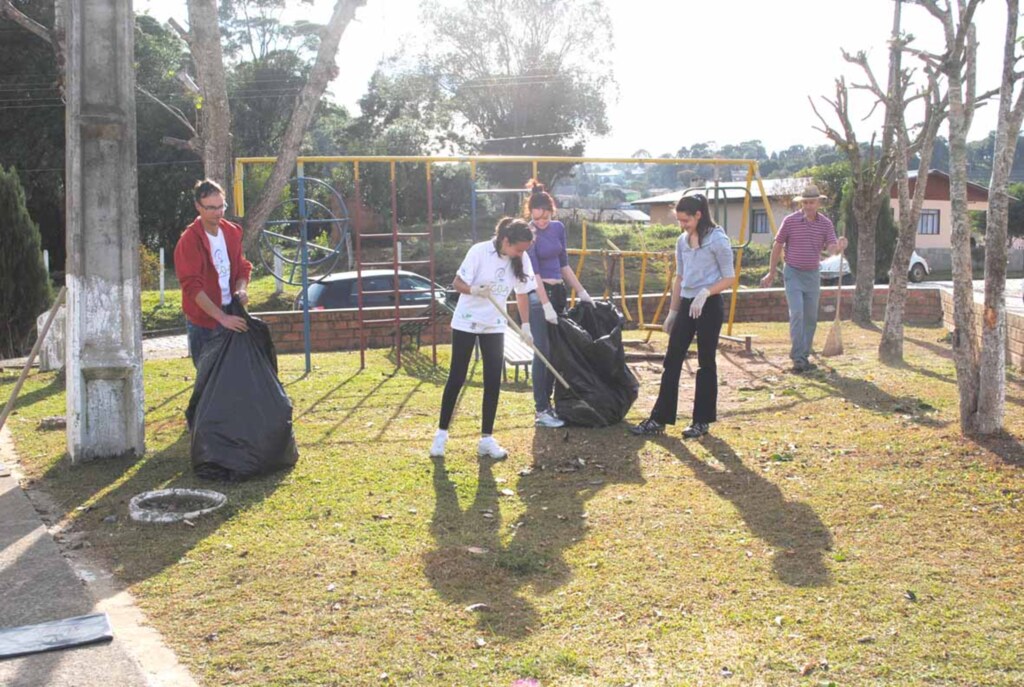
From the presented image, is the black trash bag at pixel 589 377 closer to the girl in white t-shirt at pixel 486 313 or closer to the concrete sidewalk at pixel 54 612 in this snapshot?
the girl in white t-shirt at pixel 486 313

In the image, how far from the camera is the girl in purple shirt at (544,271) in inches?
287

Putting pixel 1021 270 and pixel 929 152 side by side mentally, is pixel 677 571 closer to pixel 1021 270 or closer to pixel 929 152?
pixel 929 152

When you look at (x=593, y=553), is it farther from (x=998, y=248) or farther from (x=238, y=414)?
(x=998, y=248)

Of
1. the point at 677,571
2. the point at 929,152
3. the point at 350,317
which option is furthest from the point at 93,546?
the point at 929,152

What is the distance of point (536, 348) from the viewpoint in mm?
7086

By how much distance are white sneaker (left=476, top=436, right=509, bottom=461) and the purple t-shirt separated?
1.49 meters

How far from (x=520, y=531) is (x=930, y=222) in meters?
42.6

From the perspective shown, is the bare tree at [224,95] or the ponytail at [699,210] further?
the bare tree at [224,95]

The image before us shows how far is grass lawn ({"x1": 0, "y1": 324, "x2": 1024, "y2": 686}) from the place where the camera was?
11.4ft

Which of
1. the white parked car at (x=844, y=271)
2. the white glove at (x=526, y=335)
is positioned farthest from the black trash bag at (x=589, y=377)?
the white parked car at (x=844, y=271)

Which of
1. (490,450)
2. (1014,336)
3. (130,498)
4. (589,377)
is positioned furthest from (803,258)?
(130,498)

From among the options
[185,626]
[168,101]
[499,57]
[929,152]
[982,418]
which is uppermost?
[499,57]

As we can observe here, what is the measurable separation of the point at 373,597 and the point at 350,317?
901 cm

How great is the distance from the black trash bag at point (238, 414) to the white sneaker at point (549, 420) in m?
2.00
